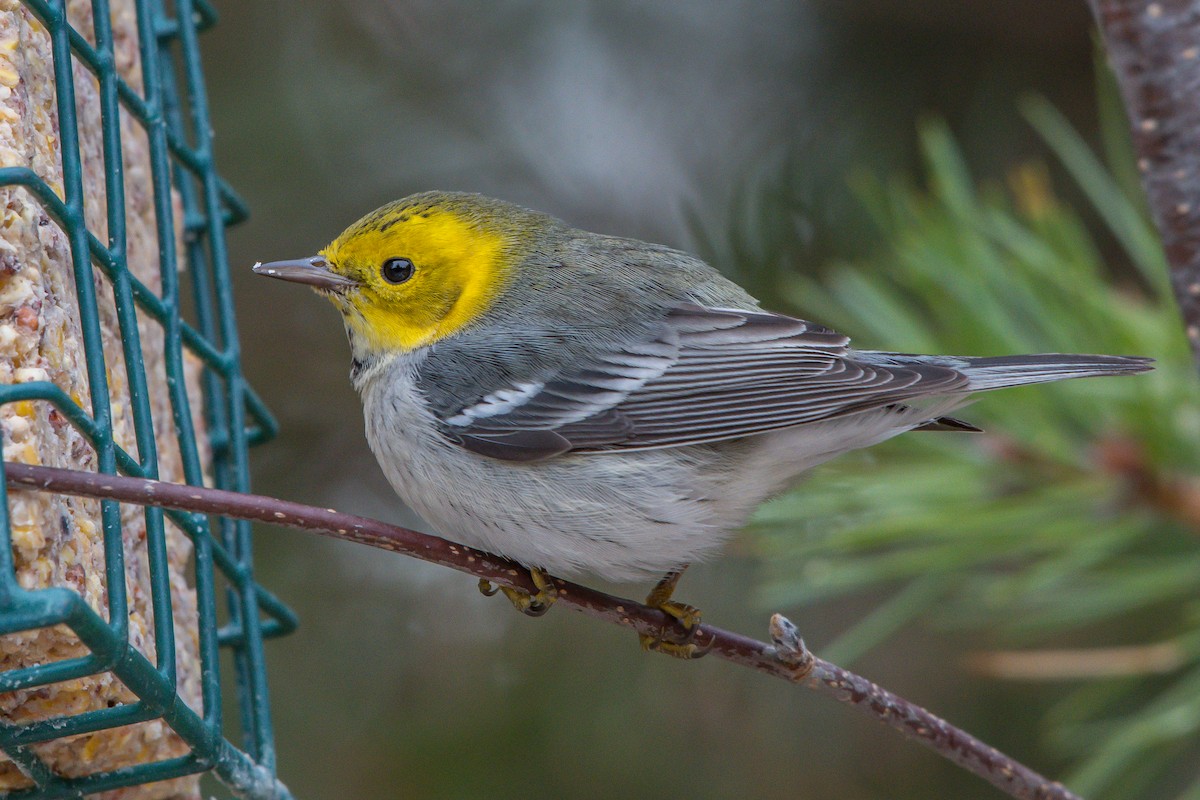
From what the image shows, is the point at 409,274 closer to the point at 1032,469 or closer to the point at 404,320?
the point at 404,320

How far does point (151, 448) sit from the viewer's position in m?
2.21

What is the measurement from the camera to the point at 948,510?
3.00 metres

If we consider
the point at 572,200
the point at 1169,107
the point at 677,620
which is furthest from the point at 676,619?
the point at 572,200

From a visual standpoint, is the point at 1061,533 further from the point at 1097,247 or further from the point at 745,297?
the point at 1097,247

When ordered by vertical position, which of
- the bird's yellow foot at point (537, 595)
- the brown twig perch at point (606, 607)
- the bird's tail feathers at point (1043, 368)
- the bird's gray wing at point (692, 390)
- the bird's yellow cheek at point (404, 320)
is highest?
the bird's yellow cheek at point (404, 320)

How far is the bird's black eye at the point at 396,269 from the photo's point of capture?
121 inches

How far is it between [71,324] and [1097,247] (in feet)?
11.9

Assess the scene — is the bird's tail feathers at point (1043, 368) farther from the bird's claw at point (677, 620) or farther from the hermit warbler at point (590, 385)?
the bird's claw at point (677, 620)

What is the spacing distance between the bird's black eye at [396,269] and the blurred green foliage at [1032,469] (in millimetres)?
1004

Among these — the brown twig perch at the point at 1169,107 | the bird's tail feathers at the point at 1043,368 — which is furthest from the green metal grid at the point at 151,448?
the brown twig perch at the point at 1169,107

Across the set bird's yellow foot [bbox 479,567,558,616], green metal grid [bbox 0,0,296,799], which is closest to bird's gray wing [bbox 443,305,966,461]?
bird's yellow foot [bbox 479,567,558,616]

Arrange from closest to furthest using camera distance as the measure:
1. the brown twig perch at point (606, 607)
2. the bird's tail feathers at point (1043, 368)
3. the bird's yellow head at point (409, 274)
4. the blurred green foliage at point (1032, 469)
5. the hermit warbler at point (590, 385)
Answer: the brown twig perch at point (606, 607) → the bird's tail feathers at point (1043, 368) → the hermit warbler at point (590, 385) → the blurred green foliage at point (1032, 469) → the bird's yellow head at point (409, 274)

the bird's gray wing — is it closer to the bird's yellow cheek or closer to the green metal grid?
the bird's yellow cheek

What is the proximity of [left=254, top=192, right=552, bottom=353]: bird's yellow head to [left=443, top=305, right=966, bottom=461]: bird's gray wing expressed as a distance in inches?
14.1
